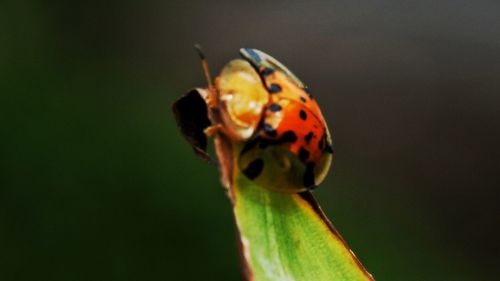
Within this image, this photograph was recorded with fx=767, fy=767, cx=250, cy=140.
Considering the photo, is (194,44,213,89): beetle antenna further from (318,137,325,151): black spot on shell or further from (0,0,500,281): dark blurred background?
(0,0,500,281): dark blurred background

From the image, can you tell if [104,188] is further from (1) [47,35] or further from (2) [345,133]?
(2) [345,133]

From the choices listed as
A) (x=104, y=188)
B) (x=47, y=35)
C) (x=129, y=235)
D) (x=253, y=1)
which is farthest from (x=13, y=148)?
(x=253, y=1)

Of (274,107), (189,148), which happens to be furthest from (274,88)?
(189,148)

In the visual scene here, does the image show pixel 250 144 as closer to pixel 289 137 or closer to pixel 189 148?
pixel 289 137

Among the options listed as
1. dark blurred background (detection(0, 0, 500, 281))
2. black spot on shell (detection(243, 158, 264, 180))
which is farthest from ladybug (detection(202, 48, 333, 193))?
dark blurred background (detection(0, 0, 500, 281))

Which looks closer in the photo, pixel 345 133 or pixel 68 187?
pixel 68 187

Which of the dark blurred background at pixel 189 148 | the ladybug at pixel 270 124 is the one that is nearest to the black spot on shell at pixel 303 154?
the ladybug at pixel 270 124
